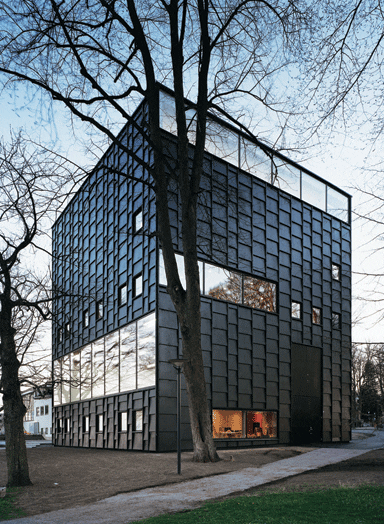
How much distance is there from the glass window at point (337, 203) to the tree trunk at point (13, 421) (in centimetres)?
2484

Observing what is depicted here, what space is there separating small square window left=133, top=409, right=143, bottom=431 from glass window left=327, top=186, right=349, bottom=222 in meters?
17.4

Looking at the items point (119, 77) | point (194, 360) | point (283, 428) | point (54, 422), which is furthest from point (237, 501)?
point (54, 422)

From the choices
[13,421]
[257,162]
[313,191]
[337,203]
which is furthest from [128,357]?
[337,203]

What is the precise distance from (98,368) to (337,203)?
18.3 meters

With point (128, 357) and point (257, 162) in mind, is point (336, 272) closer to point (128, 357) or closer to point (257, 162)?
point (257, 162)

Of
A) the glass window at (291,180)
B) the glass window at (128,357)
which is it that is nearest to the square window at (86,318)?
the glass window at (128,357)

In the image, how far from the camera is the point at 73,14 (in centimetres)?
1442

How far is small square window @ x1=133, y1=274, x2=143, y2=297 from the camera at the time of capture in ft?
78.1

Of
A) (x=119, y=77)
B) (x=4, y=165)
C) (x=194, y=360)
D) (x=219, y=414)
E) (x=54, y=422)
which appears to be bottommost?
(x=54, y=422)

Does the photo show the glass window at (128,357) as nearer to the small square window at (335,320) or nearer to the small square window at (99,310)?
the small square window at (99,310)

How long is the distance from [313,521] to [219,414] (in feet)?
56.8

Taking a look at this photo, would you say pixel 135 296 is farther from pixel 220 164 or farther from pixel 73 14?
pixel 73 14

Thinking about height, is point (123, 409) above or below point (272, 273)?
below

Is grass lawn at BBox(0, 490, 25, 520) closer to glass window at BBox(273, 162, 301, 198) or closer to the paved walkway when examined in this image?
the paved walkway
